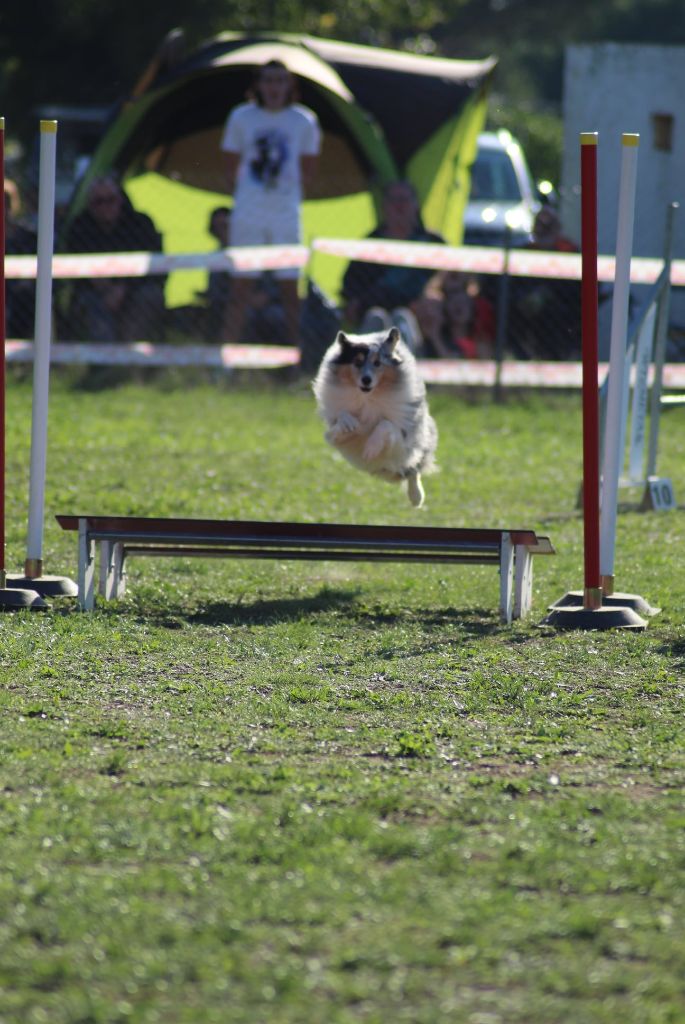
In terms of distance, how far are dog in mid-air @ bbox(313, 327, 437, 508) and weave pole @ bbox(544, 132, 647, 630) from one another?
4.95 feet

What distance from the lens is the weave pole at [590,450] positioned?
577cm

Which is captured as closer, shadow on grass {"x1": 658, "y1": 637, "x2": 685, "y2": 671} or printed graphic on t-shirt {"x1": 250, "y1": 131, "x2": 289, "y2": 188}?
shadow on grass {"x1": 658, "y1": 637, "x2": 685, "y2": 671}

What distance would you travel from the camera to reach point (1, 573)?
609 centimetres

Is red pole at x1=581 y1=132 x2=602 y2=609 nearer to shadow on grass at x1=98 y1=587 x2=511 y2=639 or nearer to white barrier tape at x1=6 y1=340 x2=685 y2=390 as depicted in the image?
shadow on grass at x1=98 y1=587 x2=511 y2=639

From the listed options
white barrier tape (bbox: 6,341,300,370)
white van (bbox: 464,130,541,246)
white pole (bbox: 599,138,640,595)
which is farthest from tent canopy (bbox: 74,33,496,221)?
white pole (bbox: 599,138,640,595)

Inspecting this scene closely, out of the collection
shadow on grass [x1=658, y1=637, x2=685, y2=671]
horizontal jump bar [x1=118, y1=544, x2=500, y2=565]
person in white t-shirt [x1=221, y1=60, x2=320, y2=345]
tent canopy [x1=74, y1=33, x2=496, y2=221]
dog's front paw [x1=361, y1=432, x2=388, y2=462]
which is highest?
tent canopy [x1=74, y1=33, x2=496, y2=221]

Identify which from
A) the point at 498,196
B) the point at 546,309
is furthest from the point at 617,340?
the point at 498,196

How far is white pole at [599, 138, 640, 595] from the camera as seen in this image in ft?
19.3

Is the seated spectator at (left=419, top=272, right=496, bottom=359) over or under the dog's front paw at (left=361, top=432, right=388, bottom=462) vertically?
over

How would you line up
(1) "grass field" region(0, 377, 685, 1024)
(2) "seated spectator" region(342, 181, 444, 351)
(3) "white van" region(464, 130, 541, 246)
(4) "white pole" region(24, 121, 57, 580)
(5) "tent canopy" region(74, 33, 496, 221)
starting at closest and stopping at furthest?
1. (1) "grass field" region(0, 377, 685, 1024)
2. (4) "white pole" region(24, 121, 57, 580)
3. (2) "seated spectator" region(342, 181, 444, 351)
4. (5) "tent canopy" region(74, 33, 496, 221)
5. (3) "white van" region(464, 130, 541, 246)

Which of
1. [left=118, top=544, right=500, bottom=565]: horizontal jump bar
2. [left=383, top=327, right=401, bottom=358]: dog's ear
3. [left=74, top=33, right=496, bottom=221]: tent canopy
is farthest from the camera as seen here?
[left=74, top=33, right=496, bottom=221]: tent canopy

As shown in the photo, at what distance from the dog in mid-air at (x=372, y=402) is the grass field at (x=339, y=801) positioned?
55cm

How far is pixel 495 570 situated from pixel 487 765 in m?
3.29

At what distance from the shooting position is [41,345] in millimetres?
6117
